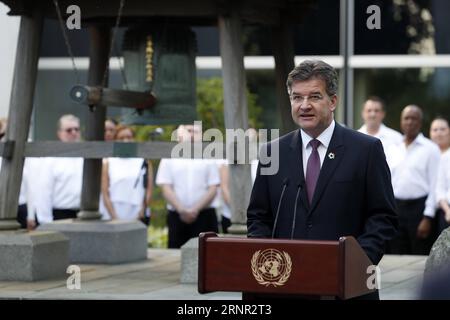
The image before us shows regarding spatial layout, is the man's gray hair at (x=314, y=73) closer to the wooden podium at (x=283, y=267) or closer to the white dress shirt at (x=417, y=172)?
the wooden podium at (x=283, y=267)

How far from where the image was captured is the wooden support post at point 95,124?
1321 centimetres

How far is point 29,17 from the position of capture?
459 inches

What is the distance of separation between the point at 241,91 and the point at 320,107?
5444mm

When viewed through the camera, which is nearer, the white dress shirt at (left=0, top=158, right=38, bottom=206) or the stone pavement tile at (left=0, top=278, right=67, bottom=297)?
the stone pavement tile at (left=0, top=278, right=67, bottom=297)

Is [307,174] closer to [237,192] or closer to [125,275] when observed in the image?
[237,192]

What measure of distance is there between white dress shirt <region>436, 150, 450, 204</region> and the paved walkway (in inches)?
29.7

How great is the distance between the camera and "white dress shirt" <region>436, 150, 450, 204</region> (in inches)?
514

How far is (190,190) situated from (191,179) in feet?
0.44

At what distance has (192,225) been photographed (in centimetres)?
1427

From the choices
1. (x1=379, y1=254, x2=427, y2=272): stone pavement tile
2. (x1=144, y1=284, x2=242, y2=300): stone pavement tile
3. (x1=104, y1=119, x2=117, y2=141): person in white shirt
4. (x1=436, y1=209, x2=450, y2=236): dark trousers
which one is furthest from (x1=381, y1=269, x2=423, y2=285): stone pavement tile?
(x1=104, y1=119, x2=117, y2=141): person in white shirt

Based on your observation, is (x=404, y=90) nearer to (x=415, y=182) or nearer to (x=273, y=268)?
(x=415, y=182)

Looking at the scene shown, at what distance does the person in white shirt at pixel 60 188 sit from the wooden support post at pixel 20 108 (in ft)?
10.6

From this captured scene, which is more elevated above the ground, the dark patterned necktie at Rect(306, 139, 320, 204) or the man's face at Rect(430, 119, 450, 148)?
the man's face at Rect(430, 119, 450, 148)

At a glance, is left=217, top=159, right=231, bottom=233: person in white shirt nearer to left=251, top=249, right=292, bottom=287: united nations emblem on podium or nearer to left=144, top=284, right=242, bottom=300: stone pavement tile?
left=144, top=284, right=242, bottom=300: stone pavement tile
